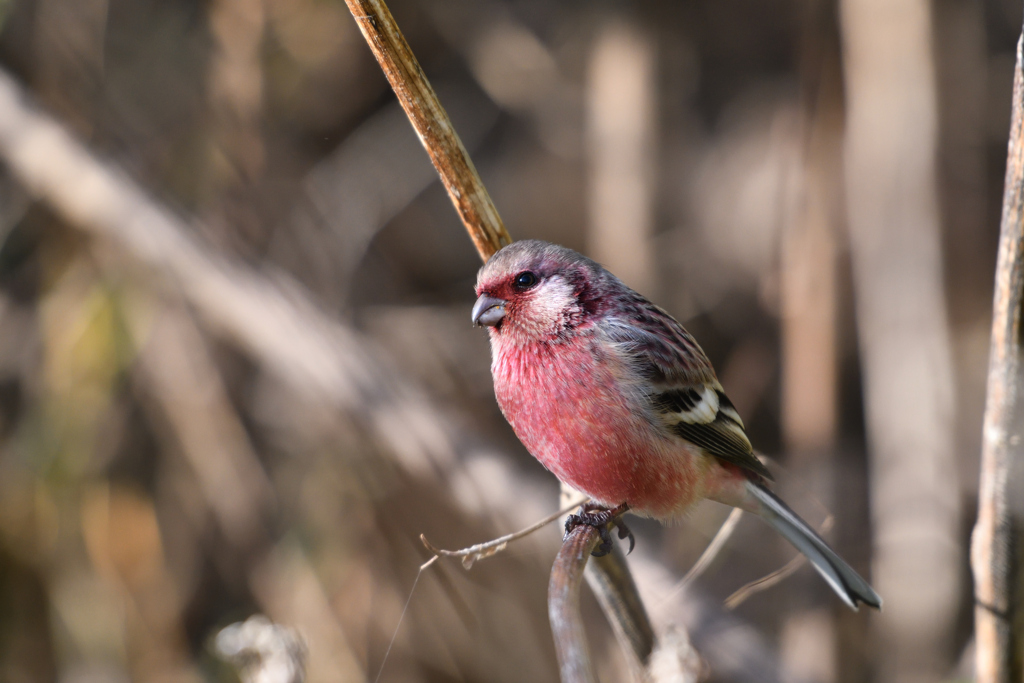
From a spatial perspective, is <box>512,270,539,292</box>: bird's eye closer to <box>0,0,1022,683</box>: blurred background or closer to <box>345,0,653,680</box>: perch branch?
<box>345,0,653,680</box>: perch branch

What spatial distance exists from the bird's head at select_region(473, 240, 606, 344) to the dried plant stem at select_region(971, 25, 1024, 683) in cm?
88

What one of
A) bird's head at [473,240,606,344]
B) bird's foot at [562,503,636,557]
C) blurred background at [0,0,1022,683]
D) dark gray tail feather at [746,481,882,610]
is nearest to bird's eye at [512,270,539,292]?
bird's head at [473,240,606,344]

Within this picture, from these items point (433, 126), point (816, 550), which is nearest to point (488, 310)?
point (433, 126)

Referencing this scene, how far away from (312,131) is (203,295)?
5.95 feet

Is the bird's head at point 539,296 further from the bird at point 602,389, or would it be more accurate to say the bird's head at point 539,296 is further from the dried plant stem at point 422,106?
the dried plant stem at point 422,106

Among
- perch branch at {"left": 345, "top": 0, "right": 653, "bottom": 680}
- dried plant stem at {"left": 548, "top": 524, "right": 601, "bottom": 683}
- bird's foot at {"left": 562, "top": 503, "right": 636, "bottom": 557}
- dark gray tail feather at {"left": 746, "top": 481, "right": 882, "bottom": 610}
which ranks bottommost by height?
dark gray tail feather at {"left": 746, "top": 481, "right": 882, "bottom": 610}

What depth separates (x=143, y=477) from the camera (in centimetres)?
441

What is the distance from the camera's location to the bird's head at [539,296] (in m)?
1.74

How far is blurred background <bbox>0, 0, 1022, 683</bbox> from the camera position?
148 inches

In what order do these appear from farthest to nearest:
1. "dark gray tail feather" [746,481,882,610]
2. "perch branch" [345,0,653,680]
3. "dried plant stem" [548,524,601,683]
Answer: "dark gray tail feather" [746,481,882,610]
"perch branch" [345,0,653,680]
"dried plant stem" [548,524,601,683]

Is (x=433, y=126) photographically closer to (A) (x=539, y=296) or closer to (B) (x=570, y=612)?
(A) (x=539, y=296)

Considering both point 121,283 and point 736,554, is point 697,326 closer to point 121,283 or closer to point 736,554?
point 736,554

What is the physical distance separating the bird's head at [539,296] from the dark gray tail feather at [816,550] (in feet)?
2.62

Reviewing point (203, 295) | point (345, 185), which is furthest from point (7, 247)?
point (345, 185)
